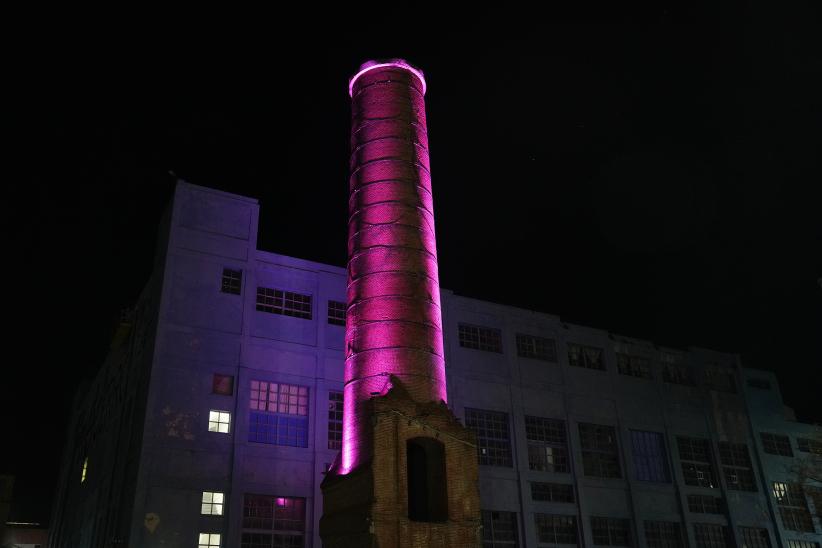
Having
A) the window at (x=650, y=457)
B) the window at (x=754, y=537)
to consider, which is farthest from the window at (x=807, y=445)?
the window at (x=650, y=457)

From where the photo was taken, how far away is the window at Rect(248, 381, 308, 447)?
82.1ft

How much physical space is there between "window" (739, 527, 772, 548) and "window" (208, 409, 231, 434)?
25106mm

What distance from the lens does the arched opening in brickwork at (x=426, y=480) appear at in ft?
68.1

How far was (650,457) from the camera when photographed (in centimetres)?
3412

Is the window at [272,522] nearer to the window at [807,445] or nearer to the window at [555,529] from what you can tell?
the window at [555,529]

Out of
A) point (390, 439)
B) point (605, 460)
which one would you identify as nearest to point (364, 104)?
point (390, 439)

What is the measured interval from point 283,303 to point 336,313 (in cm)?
216

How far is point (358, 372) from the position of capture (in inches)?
878

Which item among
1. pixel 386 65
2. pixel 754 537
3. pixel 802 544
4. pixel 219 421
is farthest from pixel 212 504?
pixel 802 544

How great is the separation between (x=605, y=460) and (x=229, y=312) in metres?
18.5

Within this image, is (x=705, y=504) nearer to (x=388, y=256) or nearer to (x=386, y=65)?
(x=388, y=256)

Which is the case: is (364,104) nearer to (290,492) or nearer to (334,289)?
(334,289)

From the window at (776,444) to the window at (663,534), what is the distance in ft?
27.5

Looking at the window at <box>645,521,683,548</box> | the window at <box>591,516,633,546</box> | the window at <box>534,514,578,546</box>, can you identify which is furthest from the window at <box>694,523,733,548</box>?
the window at <box>534,514,578,546</box>
